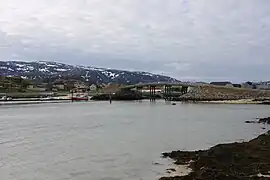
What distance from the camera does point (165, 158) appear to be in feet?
60.6

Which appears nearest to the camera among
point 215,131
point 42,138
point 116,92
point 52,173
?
point 52,173

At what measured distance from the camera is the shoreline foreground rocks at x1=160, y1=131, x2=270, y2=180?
43.4 ft

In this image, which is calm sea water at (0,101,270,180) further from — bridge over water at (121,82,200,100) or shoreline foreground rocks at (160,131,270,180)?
bridge over water at (121,82,200,100)

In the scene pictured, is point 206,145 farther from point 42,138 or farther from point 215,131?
point 42,138

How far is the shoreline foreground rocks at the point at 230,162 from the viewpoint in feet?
43.4

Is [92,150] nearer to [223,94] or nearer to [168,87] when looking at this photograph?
[223,94]

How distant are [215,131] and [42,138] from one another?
42.9 feet

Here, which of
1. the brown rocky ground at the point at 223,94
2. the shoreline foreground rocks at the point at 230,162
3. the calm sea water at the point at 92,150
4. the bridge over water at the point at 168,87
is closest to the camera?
Answer: the shoreline foreground rocks at the point at 230,162

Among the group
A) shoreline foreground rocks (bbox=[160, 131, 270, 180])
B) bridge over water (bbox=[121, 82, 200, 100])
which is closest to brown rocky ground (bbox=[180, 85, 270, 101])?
bridge over water (bbox=[121, 82, 200, 100])

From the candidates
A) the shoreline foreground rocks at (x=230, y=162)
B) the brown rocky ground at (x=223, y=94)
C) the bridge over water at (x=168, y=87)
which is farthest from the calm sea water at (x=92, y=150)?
the bridge over water at (x=168, y=87)

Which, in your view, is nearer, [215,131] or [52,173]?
[52,173]

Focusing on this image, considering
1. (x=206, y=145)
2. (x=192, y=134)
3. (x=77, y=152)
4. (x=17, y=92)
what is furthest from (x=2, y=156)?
(x=17, y=92)

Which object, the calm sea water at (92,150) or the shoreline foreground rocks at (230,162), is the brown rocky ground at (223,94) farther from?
the shoreline foreground rocks at (230,162)

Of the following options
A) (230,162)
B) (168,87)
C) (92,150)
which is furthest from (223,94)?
(230,162)
